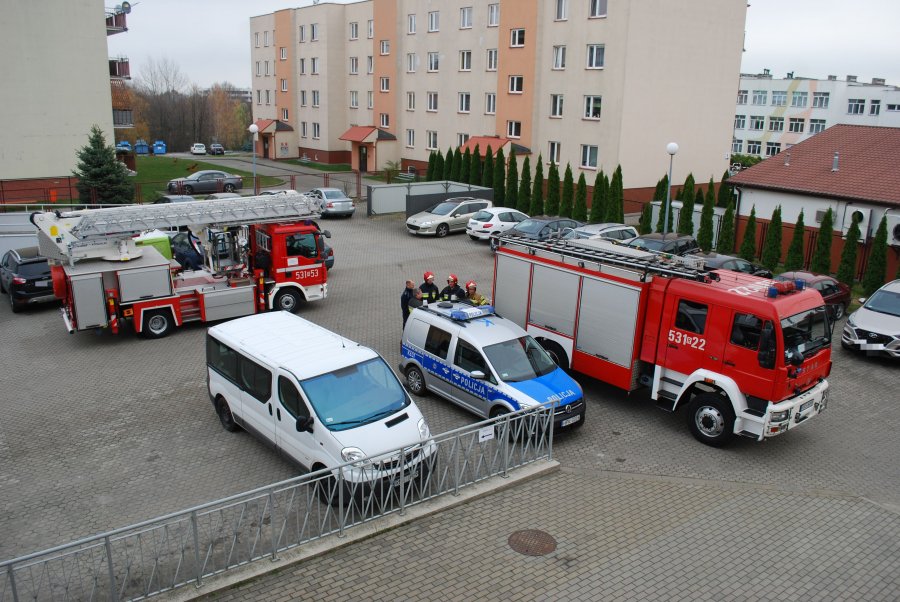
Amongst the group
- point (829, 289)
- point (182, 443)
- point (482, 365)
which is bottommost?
point (182, 443)

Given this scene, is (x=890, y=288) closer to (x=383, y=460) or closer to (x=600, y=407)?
(x=600, y=407)

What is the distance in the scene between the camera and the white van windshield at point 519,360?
1094 cm

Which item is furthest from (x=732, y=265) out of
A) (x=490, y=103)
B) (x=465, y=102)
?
(x=465, y=102)

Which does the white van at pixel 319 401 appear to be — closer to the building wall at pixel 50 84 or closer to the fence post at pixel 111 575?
the fence post at pixel 111 575

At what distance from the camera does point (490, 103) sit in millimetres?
38781

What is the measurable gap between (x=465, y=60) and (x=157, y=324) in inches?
1163

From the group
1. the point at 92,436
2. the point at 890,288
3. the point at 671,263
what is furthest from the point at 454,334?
the point at 890,288

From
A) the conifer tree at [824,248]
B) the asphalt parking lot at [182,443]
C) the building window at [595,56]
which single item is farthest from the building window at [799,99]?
the asphalt parking lot at [182,443]

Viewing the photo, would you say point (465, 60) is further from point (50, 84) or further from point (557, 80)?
point (50, 84)

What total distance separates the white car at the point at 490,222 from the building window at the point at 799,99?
56.0 m

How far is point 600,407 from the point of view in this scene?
Answer: 12.4m

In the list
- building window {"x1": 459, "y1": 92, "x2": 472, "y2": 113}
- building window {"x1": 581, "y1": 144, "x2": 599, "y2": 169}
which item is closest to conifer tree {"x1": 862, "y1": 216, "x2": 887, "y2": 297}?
building window {"x1": 581, "y1": 144, "x2": 599, "y2": 169}

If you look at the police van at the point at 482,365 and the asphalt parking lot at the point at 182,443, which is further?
the police van at the point at 482,365

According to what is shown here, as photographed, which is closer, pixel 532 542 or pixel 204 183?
pixel 532 542
